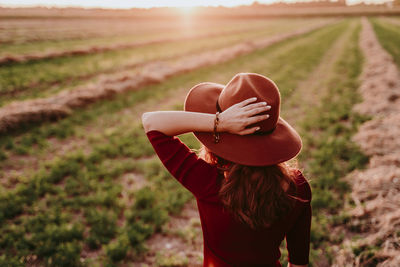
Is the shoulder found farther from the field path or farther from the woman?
the field path

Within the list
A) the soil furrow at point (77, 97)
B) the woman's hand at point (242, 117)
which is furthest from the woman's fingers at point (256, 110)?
the soil furrow at point (77, 97)

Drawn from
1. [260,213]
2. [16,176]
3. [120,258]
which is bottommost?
[120,258]

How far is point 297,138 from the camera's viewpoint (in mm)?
1198

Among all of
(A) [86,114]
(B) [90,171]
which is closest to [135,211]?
(B) [90,171]

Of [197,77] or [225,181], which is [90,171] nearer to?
[225,181]

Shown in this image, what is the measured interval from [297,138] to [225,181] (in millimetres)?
419

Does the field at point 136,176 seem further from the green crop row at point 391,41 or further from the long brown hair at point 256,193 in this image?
the green crop row at point 391,41

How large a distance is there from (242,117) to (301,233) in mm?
828

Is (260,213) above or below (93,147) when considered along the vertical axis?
above

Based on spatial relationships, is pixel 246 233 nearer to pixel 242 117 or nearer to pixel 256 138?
pixel 256 138

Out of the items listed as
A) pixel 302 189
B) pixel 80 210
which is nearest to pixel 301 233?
pixel 302 189

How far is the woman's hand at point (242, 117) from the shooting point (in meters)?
1.01

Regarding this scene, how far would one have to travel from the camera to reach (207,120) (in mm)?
1145

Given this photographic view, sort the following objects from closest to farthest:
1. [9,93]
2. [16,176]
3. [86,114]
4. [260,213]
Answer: [260,213]
[16,176]
[86,114]
[9,93]
